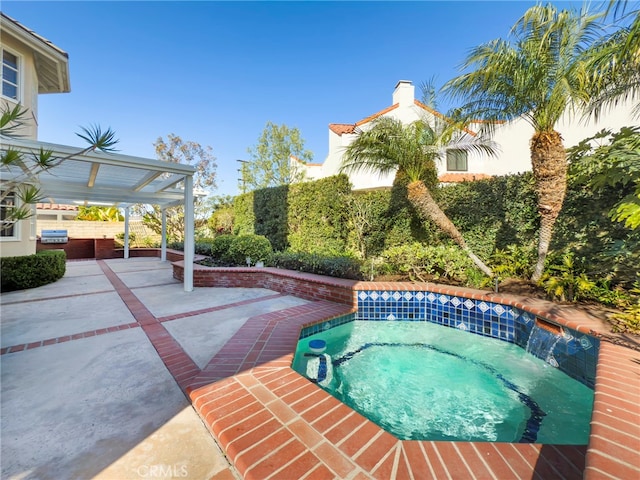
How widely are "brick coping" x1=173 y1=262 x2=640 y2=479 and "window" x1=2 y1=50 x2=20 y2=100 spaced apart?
35.0 ft

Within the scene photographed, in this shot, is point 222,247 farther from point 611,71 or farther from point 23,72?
point 611,71

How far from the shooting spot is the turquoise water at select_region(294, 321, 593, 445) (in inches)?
106

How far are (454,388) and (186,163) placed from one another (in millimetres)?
Answer: 20342

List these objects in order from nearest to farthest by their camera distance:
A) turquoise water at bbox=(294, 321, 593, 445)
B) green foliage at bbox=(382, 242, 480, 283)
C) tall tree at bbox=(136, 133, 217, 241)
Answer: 1. turquoise water at bbox=(294, 321, 593, 445)
2. green foliage at bbox=(382, 242, 480, 283)
3. tall tree at bbox=(136, 133, 217, 241)

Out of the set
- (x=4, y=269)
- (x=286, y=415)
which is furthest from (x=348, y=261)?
(x=4, y=269)

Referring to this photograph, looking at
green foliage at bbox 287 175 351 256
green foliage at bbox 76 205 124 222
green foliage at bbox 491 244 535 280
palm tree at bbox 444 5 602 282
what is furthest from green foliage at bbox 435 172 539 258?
green foliage at bbox 76 205 124 222

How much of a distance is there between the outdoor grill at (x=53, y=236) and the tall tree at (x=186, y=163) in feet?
14.1

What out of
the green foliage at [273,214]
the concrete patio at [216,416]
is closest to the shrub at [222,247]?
the green foliage at [273,214]

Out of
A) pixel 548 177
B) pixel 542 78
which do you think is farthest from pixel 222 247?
pixel 542 78

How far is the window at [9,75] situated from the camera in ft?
24.6

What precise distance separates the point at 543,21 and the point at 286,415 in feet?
26.2

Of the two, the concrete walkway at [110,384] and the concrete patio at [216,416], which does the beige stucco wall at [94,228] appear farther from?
the concrete patio at [216,416]

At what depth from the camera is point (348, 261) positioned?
707 cm

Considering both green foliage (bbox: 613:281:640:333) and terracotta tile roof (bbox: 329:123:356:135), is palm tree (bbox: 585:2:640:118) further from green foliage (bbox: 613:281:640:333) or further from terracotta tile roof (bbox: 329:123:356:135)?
terracotta tile roof (bbox: 329:123:356:135)
